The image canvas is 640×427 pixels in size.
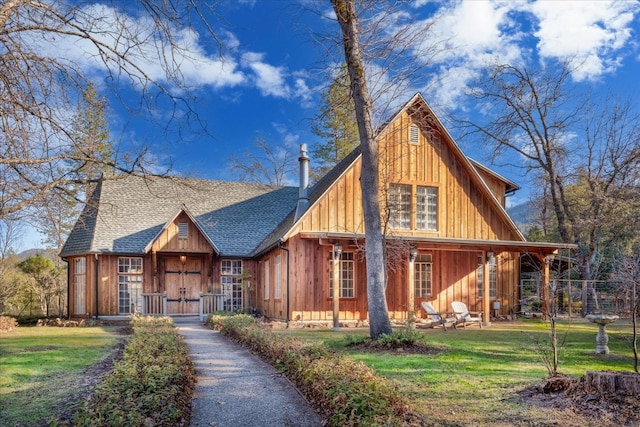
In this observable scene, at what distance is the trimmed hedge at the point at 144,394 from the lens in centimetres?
473

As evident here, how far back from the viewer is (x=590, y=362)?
367 inches

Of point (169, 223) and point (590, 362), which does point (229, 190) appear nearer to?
point (169, 223)

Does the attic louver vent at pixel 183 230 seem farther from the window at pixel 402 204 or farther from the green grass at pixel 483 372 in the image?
the green grass at pixel 483 372

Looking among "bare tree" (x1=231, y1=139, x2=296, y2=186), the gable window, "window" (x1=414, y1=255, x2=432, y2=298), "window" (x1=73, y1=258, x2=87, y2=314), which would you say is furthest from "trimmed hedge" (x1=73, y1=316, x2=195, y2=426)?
"bare tree" (x1=231, y1=139, x2=296, y2=186)

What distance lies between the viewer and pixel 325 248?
18.3m

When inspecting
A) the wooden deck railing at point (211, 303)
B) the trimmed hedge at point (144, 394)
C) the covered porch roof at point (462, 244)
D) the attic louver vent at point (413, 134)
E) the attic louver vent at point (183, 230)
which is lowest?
the wooden deck railing at point (211, 303)

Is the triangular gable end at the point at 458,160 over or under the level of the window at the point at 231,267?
over

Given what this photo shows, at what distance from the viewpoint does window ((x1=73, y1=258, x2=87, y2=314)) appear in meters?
21.5

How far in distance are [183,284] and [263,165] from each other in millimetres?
17796

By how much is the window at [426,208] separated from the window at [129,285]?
38.2 feet

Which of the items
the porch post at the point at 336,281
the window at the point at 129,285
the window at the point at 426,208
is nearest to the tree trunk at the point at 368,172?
the porch post at the point at 336,281

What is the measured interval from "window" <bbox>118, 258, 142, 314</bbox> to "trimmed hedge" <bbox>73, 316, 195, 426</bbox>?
13559mm

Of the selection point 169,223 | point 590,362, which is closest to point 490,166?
point 169,223

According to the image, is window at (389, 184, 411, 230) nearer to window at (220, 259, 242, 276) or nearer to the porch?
window at (220, 259, 242, 276)
